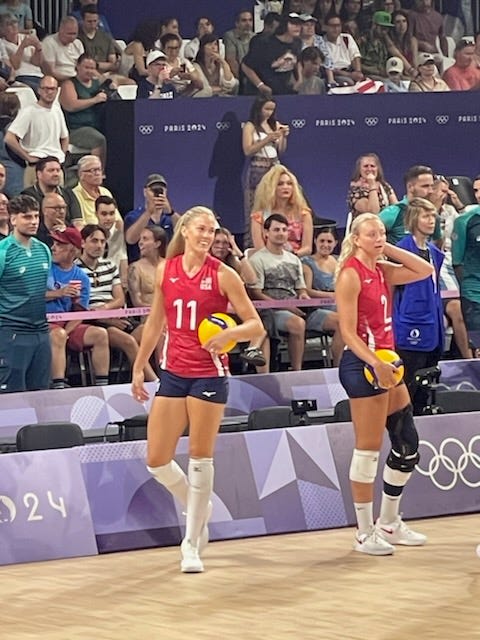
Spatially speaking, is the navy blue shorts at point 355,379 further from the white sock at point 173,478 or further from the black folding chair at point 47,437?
the black folding chair at point 47,437

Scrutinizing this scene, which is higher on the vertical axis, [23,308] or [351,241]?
[351,241]

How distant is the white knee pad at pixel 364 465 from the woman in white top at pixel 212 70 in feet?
20.9

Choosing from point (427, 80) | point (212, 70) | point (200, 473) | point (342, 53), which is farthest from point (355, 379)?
point (427, 80)

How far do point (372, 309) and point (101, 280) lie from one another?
4325 mm

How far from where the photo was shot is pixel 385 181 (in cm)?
1447

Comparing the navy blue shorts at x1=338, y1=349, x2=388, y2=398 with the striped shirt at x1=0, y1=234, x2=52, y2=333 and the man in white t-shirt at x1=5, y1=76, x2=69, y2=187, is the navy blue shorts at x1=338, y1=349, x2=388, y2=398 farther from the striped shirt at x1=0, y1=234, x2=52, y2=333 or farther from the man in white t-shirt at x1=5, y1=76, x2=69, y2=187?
the man in white t-shirt at x1=5, y1=76, x2=69, y2=187

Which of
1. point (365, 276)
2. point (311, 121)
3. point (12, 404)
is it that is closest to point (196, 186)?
point (311, 121)

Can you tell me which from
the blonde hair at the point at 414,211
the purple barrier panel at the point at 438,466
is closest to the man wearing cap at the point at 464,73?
the blonde hair at the point at 414,211

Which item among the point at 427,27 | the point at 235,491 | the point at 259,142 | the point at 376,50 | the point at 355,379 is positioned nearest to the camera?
the point at 355,379

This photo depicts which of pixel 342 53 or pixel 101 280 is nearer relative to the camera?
pixel 101 280

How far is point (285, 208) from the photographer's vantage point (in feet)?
44.5

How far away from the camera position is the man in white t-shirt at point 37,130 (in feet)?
42.1

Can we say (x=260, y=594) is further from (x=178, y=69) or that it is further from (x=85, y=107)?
(x=178, y=69)

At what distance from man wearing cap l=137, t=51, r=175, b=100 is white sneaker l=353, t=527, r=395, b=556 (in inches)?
251
